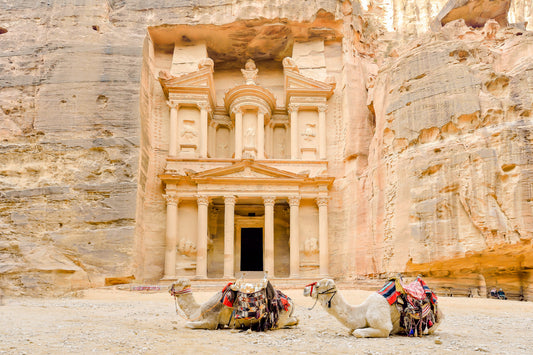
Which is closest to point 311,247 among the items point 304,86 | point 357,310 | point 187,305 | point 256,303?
point 304,86

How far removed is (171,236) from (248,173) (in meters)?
4.99

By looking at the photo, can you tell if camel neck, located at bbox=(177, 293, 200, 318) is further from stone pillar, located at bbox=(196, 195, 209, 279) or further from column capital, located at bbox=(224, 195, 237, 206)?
column capital, located at bbox=(224, 195, 237, 206)

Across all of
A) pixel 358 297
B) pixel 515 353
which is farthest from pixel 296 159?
pixel 515 353

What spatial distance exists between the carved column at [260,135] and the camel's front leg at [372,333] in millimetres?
18421

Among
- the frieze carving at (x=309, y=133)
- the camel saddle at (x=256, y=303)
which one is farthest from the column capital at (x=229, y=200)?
the camel saddle at (x=256, y=303)

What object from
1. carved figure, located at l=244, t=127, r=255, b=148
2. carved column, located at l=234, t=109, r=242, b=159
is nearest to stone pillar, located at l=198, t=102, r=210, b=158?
carved column, located at l=234, t=109, r=242, b=159

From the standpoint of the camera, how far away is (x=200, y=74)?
81.1ft

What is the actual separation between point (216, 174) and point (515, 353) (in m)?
18.0

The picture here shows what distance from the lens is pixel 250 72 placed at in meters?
26.1

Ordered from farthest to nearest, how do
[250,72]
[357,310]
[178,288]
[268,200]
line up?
[250,72] < [268,200] < [178,288] < [357,310]

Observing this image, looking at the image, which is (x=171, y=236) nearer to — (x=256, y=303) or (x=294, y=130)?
(x=294, y=130)

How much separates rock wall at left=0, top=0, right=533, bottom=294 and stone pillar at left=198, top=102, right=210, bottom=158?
8.64 ft

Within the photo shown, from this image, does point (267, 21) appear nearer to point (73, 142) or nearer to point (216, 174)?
point (216, 174)

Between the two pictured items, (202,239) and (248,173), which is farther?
(248,173)
